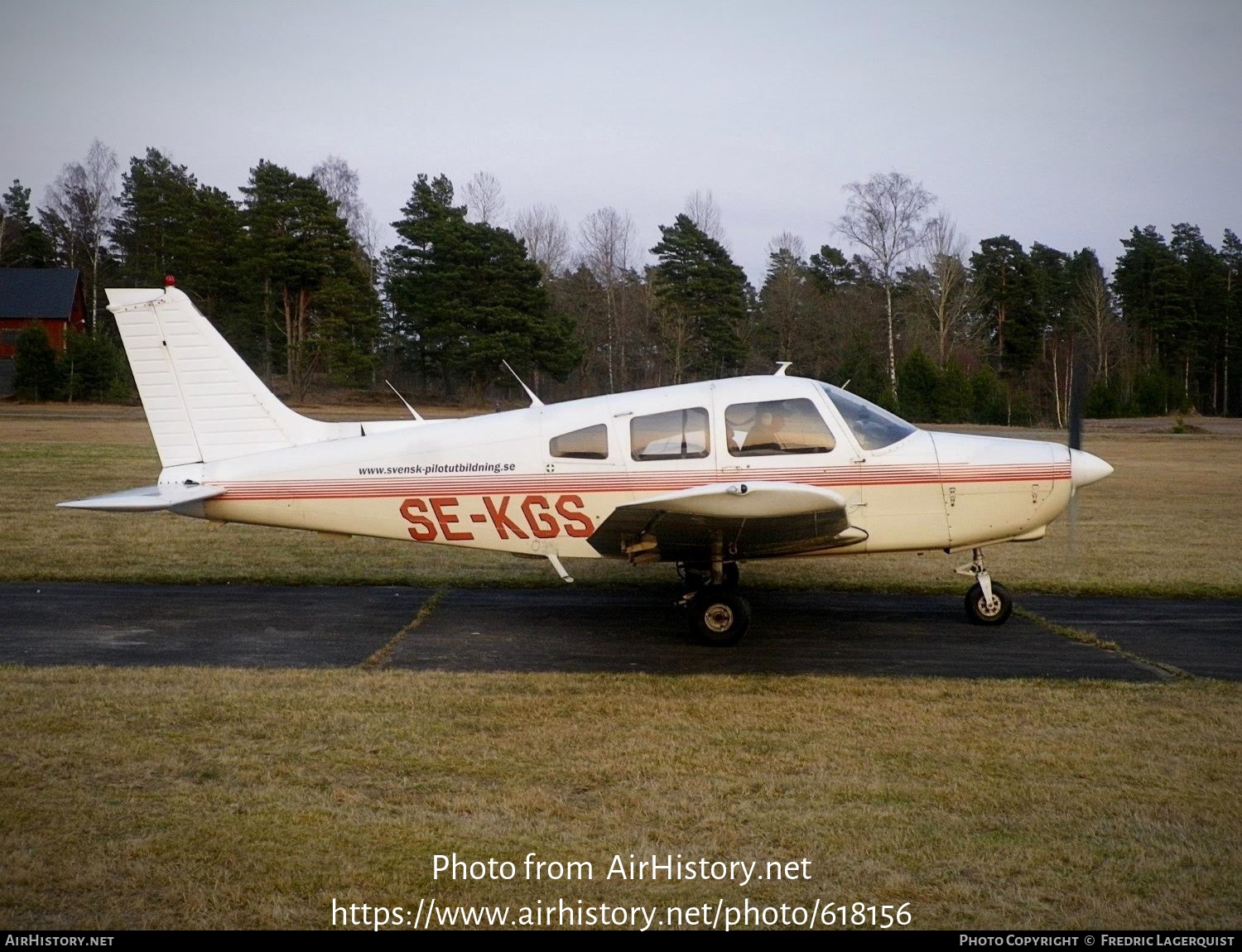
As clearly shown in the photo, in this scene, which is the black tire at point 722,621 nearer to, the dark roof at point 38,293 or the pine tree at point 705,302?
the pine tree at point 705,302

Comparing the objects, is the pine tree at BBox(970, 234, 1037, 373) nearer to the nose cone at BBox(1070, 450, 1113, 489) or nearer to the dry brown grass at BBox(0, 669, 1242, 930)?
the nose cone at BBox(1070, 450, 1113, 489)

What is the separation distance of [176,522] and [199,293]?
1501 inches

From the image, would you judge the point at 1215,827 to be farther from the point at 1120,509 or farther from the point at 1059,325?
the point at 1059,325

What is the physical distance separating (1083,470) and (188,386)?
26.9 feet

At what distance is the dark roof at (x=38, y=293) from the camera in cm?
5669

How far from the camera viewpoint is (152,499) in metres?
9.02

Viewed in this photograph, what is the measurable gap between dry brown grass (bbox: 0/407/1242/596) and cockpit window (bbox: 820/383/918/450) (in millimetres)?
2069

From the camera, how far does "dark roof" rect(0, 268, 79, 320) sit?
2232 inches

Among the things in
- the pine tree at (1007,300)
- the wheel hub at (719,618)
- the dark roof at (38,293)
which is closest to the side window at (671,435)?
the wheel hub at (719,618)

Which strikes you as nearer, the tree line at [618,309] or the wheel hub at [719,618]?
the wheel hub at [719,618]

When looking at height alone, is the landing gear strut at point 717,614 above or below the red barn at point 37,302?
below

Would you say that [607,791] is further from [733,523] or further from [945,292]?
[945,292]

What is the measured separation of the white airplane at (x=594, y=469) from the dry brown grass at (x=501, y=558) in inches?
53.4

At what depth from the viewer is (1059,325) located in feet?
214
